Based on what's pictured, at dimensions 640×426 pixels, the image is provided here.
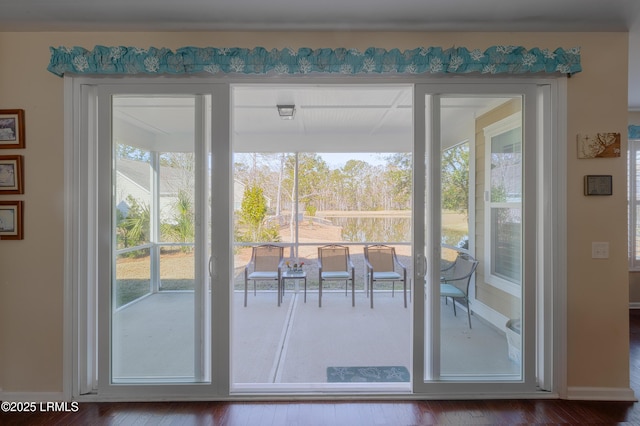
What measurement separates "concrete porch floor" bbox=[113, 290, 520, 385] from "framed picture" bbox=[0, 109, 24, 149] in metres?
1.36

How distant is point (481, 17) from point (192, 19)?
1844 millimetres

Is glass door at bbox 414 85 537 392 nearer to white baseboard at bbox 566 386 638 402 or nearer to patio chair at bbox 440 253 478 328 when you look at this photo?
patio chair at bbox 440 253 478 328

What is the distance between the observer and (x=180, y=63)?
214cm

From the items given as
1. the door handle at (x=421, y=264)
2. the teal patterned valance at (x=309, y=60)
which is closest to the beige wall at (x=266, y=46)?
the teal patterned valance at (x=309, y=60)

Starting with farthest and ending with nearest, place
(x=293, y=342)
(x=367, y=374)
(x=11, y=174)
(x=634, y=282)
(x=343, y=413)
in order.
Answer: (x=634, y=282) < (x=293, y=342) < (x=367, y=374) < (x=11, y=174) < (x=343, y=413)

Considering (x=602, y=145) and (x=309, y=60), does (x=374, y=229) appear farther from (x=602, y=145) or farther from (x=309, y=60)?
(x=309, y=60)

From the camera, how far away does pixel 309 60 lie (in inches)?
84.5

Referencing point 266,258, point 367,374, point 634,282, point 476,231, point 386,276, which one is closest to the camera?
point 476,231

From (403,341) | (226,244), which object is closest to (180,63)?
(226,244)

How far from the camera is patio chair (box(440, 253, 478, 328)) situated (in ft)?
7.51

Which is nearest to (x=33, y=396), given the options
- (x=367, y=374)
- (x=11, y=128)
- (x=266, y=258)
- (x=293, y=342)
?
(x=11, y=128)

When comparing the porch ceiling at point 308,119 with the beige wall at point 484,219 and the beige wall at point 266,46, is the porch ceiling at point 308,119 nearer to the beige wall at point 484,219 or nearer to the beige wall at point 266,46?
the beige wall at point 484,219

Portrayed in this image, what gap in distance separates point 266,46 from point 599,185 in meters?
2.46

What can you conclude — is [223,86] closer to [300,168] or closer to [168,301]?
[168,301]
